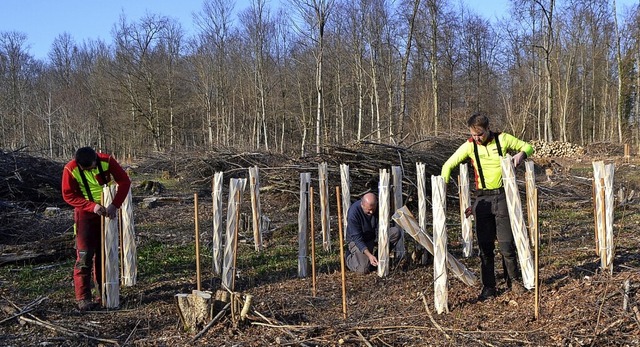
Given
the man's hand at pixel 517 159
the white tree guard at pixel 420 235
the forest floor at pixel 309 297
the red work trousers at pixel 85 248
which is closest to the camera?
the forest floor at pixel 309 297

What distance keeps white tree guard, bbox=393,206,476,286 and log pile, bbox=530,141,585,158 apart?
23.4m

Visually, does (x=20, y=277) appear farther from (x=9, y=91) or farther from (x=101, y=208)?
(x=9, y=91)

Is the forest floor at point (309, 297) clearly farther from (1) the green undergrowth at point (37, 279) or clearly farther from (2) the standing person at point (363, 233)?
(2) the standing person at point (363, 233)

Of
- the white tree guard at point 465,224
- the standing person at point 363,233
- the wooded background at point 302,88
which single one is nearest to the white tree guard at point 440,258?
the standing person at point 363,233

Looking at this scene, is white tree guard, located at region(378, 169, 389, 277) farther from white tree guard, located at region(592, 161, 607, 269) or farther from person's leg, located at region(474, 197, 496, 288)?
white tree guard, located at region(592, 161, 607, 269)

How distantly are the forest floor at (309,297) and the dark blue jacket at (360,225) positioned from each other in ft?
1.57

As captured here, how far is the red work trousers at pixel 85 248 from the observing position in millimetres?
4906

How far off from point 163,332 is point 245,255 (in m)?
3.15

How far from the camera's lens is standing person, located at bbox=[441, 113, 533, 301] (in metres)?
4.77

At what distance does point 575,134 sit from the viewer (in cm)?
3784

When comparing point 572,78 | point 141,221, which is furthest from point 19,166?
point 572,78

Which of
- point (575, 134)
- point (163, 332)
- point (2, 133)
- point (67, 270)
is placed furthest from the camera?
point (575, 134)

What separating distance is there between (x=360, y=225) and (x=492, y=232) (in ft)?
5.96

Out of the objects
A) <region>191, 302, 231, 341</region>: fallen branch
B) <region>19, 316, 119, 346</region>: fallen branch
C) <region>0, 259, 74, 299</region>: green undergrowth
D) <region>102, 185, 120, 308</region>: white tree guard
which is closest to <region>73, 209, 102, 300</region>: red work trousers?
<region>102, 185, 120, 308</region>: white tree guard
